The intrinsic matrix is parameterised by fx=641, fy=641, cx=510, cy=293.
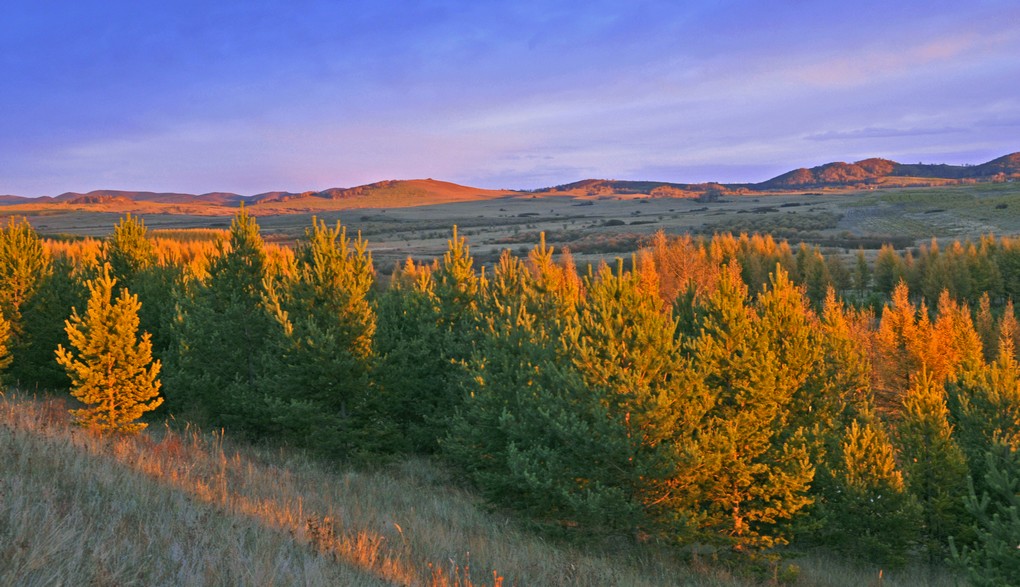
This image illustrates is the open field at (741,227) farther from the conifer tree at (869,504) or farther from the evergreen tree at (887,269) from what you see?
the conifer tree at (869,504)

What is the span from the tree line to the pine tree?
85 millimetres

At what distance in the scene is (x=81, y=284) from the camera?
2972 centimetres

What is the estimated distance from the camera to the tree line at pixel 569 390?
1398 centimetres

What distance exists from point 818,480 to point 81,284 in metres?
31.4

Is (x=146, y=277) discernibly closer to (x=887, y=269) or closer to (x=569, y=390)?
(x=569, y=390)

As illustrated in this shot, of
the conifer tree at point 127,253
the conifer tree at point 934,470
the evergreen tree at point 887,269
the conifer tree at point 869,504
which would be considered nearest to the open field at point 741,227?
the evergreen tree at point 887,269

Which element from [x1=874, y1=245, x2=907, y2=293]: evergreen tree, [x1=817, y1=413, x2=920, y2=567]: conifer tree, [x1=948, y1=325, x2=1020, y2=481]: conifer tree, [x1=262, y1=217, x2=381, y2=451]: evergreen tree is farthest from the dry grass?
[x1=874, y1=245, x2=907, y2=293]: evergreen tree

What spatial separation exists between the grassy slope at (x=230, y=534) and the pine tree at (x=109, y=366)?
1.99 m

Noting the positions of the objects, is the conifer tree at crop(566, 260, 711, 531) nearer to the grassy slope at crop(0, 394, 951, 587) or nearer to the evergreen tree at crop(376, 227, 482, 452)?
the grassy slope at crop(0, 394, 951, 587)

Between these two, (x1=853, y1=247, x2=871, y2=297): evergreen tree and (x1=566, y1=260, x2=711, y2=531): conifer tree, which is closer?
(x1=566, y1=260, x2=711, y2=531): conifer tree

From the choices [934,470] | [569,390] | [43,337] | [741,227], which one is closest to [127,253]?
[43,337]

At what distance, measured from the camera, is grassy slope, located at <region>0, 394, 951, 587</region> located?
18.9 feet

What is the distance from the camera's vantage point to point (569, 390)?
1426 centimetres

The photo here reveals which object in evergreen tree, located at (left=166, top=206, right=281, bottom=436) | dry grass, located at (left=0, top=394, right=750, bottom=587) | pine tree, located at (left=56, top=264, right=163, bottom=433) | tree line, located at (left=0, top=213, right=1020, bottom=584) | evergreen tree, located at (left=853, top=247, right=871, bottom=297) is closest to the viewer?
dry grass, located at (left=0, top=394, right=750, bottom=587)
